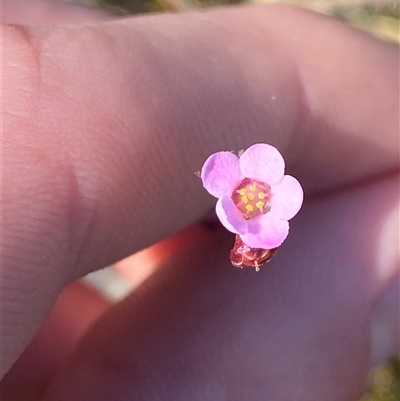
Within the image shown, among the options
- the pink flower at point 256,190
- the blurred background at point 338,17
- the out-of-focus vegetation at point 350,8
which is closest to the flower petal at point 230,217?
the pink flower at point 256,190

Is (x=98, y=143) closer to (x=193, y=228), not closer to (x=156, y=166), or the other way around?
(x=156, y=166)

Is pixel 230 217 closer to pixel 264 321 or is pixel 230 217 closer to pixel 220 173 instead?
pixel 220 173

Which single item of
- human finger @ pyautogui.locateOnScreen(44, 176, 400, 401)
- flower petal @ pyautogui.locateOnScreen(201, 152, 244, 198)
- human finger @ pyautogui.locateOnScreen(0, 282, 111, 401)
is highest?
flower petal @ pyautogui.locateOnScreen(201, 152, 244, 198)

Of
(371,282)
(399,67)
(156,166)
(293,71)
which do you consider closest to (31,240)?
(156,166)

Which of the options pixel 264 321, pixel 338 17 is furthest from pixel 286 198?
pixel 338 17

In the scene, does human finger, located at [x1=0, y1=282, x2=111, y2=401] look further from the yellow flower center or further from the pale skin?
the yellow flower center

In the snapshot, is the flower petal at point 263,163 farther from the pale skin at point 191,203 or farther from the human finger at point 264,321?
the human finger at point 264,321

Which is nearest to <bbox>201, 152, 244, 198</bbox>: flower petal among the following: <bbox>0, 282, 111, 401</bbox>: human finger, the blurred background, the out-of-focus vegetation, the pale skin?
the pale skin
